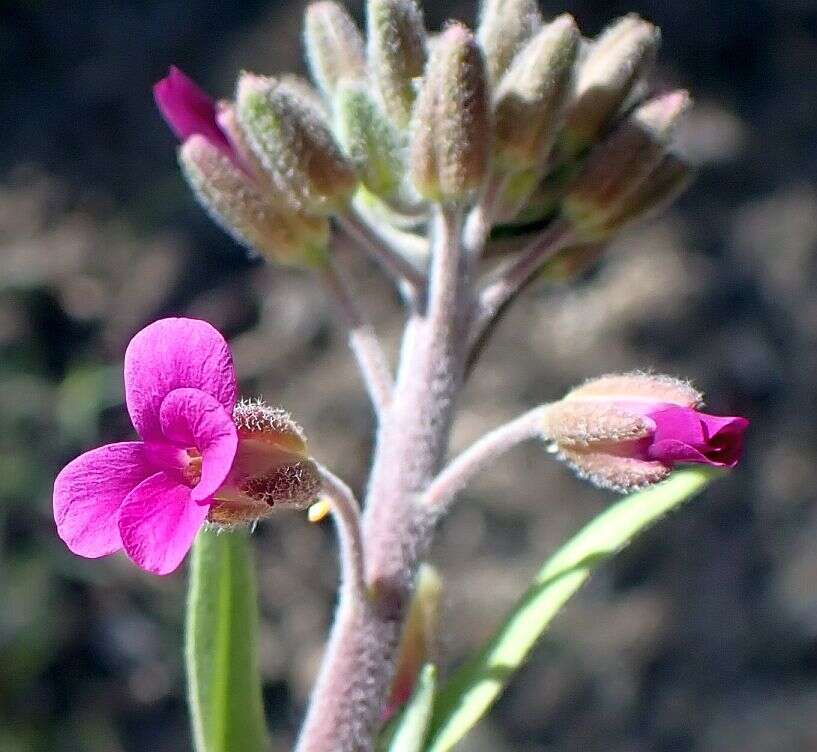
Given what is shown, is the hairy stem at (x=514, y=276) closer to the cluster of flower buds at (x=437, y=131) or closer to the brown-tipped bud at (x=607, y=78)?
the cluster of flower buds at (x=437, y=131)

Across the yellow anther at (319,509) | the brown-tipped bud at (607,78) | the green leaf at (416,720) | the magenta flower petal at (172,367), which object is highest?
the magenta flower petal at (172,367)

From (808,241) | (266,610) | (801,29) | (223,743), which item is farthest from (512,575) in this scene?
(801,29)

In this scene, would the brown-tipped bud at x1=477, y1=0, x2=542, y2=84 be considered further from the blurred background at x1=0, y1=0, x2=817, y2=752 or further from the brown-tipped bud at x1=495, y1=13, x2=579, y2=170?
the blurred background at x1=0, y1=0, x2=817, y2=752

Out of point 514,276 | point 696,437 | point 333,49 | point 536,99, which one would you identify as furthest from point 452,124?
point 696,437

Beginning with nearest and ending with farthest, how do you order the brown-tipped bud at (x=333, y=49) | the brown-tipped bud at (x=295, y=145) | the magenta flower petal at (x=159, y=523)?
the magenta flower petal at (x=159, y=523) → the brown-tipped bud at (x=295, y=145) → the brown-tipped bud at (x=333, y=49)

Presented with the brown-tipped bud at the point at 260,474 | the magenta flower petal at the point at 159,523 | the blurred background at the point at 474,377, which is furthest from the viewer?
the blurred background at the point at 474,377

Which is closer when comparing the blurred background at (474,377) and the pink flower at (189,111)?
the pink flower at (189,111)

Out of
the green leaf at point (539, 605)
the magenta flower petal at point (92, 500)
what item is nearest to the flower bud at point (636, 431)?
the green leaf at point (539, 605)

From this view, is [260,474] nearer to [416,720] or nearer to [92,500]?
[92,500]
